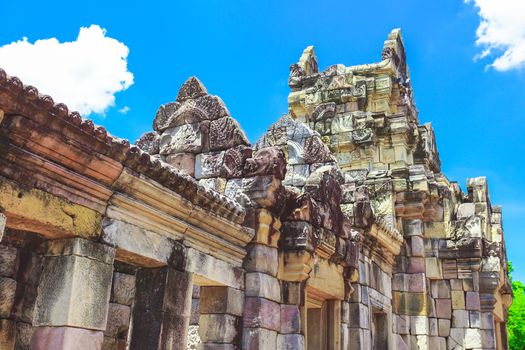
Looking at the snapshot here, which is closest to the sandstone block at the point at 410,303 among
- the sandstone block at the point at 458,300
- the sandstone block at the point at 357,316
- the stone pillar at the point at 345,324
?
the sandstone block at the point at 458,300

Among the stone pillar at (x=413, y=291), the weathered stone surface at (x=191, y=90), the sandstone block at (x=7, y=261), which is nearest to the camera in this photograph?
the sandstone block at (x=7, y=261)

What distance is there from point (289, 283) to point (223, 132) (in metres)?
2.09

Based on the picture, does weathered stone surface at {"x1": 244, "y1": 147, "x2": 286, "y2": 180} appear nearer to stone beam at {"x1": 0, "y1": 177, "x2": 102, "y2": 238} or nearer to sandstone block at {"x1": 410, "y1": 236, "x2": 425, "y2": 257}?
stone beam at {"x1": 0, "y1": 177, "x2": 102, "y2": 238}

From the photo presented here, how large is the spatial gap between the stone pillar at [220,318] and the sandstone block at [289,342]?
0.64m

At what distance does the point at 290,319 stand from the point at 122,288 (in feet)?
6.75

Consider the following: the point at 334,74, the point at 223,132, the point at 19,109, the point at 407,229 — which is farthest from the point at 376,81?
the point at 19,109

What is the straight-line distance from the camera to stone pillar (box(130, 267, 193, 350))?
610cm

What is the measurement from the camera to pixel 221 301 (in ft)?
23.3

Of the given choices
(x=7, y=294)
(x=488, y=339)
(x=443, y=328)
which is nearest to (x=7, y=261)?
(x=7, y=294)

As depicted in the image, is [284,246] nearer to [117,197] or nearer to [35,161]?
[117,197]

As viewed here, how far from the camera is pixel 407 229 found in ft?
43.6

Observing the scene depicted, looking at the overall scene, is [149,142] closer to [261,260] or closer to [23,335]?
[261,260]

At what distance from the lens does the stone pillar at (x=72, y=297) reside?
5.03 metres

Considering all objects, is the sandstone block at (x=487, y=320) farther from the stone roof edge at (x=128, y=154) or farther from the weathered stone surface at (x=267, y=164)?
the stone roof edge at (x=128, y=154)
